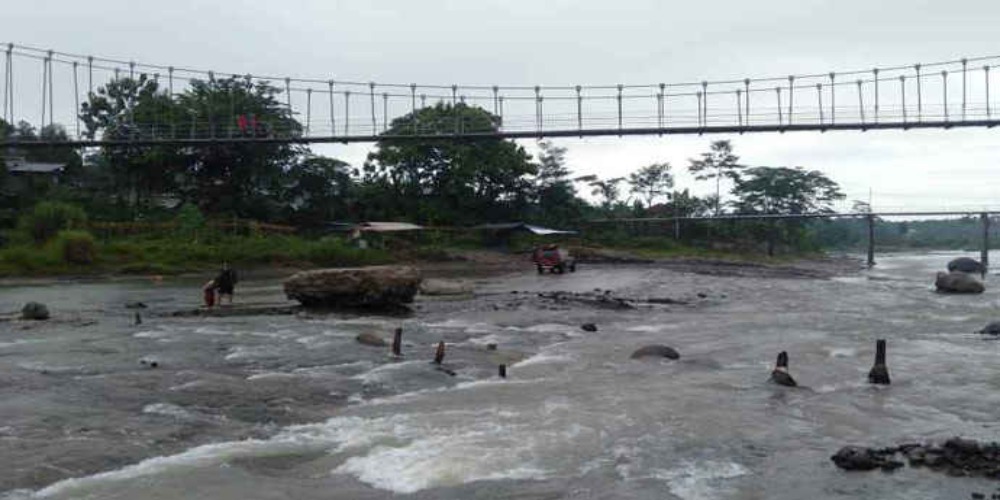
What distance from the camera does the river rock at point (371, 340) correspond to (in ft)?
70.1

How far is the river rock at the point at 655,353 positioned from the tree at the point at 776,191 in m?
77.7

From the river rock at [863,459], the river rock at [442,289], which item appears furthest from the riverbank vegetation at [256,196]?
the river rock at [863,459]

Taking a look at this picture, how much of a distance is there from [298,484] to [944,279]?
42.8 meters

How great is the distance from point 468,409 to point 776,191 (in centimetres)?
8598

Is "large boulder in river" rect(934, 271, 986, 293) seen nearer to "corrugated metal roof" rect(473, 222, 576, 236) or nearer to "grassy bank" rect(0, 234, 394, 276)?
"corrugated metal roof" rect(473, 222, 576, 236)

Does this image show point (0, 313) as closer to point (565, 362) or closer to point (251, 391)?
point (251, 391)

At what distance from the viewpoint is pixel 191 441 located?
12242 mm

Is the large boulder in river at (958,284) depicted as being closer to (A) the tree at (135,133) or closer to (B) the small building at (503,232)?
(B) the small building at (503,232)

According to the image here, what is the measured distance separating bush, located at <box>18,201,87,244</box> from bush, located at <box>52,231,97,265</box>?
3.65 feet

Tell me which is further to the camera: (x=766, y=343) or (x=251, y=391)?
(x=766, y=343)

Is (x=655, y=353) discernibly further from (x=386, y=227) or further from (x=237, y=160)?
(x=237, y=160)

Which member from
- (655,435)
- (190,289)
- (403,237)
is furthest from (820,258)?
(655,435)

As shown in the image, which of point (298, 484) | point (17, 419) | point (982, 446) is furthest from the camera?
point (17, 419)

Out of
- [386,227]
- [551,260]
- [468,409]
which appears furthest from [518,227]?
[468,409]
